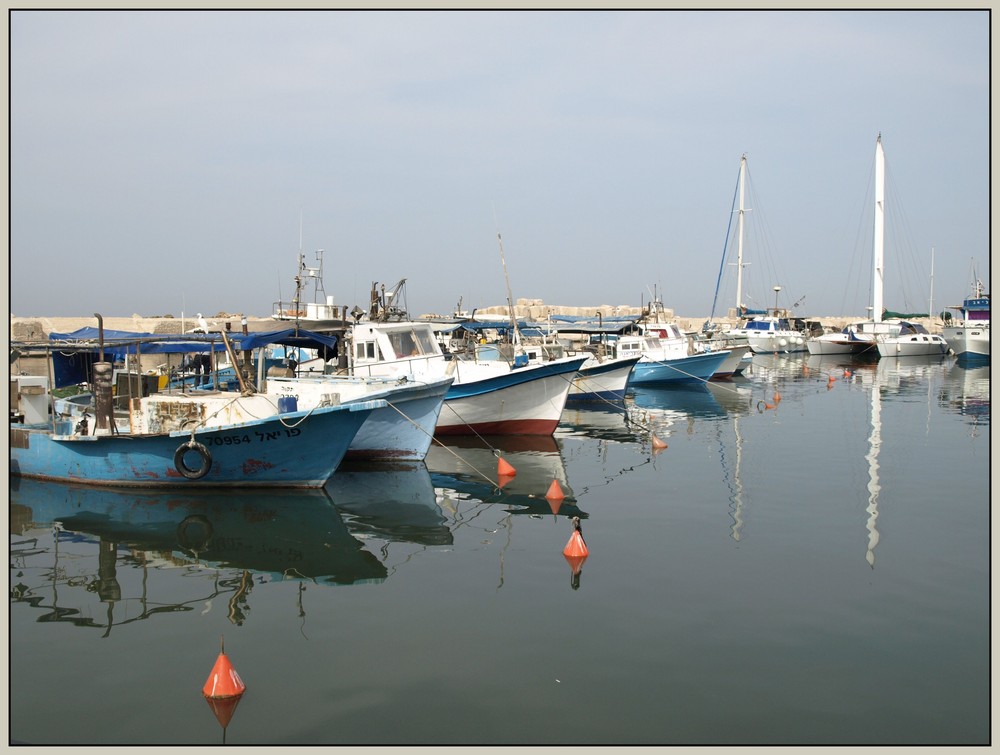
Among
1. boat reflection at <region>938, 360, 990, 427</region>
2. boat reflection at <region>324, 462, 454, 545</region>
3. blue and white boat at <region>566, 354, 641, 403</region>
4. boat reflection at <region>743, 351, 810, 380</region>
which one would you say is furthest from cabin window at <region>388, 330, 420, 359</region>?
boat reflection at <region>743, 351, 810, 380</region>

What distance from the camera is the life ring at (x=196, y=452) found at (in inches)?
615

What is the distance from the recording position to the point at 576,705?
7.75 meters

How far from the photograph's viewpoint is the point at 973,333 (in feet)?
191

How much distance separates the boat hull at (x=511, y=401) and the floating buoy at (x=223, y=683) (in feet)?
51.1

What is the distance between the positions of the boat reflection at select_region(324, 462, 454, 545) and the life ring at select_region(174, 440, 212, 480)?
2483 millimetres

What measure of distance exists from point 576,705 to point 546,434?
17.0 m

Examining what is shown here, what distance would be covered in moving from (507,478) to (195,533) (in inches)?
275

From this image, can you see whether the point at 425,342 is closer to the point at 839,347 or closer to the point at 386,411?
the point at 386,411

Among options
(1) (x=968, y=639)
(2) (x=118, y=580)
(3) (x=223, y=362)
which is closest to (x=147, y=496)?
(2) (x=118, y=580)

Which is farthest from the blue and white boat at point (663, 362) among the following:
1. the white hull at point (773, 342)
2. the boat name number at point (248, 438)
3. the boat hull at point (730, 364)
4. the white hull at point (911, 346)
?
the white hull at point (773, 342)

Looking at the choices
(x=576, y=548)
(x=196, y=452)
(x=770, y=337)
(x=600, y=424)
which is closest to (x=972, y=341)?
(x=770, y=337)

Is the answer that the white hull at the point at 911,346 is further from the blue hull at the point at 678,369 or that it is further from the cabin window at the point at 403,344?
the cabin window at the point at 403,344

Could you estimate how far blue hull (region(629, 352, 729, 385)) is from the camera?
1554 inches

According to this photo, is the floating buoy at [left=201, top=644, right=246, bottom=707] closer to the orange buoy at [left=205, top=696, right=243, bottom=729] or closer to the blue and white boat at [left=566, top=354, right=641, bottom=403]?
the orange buoy at [left=205, top=696, right=243, bottom=729]
